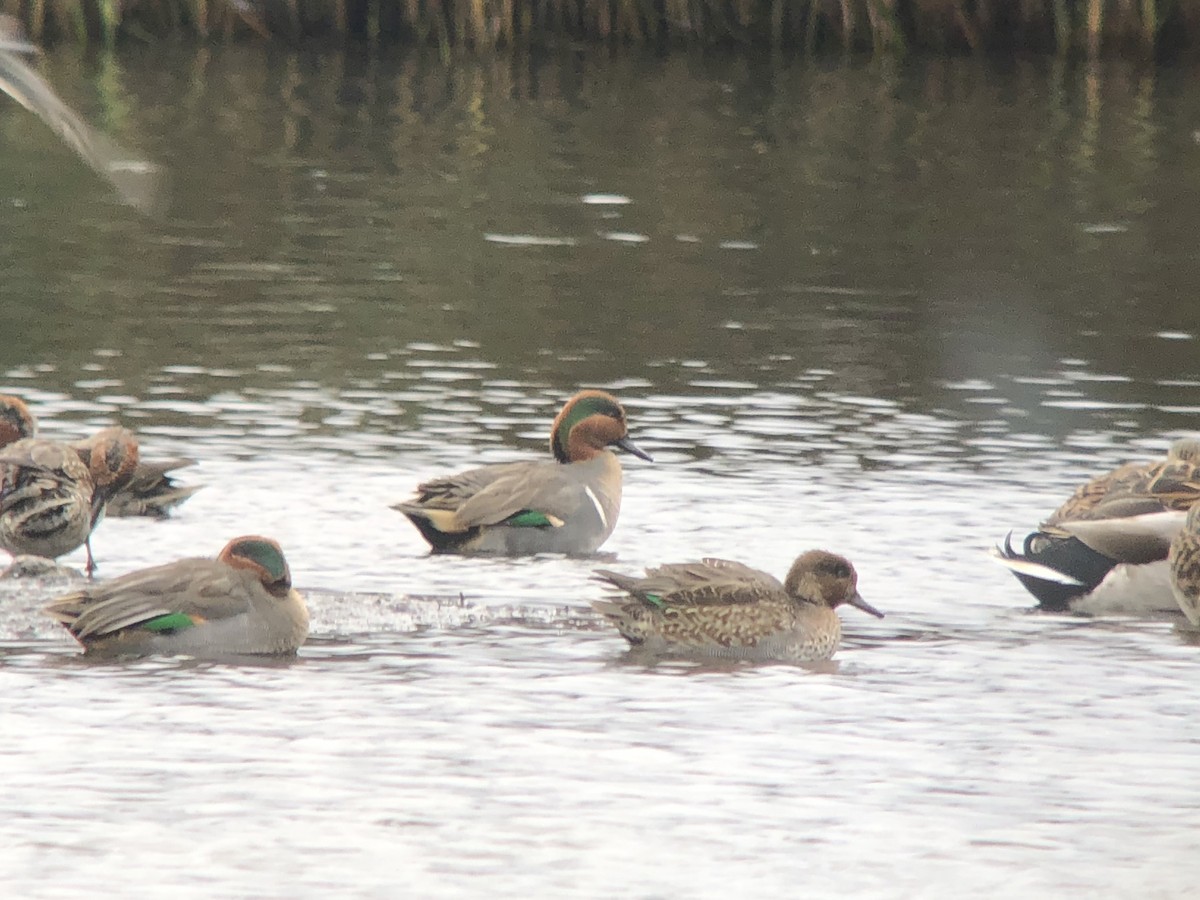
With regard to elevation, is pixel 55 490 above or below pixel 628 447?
above

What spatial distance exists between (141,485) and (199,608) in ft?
6.77

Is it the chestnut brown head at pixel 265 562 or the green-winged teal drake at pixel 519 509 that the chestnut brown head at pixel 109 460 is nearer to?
the green-winged teal drake at pixel 519 509

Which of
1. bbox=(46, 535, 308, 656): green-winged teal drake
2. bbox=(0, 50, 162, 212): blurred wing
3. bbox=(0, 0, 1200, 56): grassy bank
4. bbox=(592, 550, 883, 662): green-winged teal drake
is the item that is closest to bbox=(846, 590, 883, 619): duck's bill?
bbox=(592, 550, 883, 662): green-winged teal drake

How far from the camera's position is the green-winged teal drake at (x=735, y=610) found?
737 cm

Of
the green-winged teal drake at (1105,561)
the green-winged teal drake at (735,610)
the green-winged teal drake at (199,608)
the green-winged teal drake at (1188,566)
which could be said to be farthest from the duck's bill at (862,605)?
the green-winged teal drake at (199,608)

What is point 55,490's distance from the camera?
835cm

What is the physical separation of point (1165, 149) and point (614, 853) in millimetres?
17886

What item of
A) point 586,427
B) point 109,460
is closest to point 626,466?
point 586,427

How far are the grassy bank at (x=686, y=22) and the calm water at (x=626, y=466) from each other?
4040 millimetres

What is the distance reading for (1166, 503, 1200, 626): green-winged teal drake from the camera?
7832mm

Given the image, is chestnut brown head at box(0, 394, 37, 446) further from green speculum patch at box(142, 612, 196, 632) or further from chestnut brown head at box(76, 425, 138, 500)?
green speculum patch at box(142, 612, 196, 632)

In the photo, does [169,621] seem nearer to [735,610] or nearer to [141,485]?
[735,610]

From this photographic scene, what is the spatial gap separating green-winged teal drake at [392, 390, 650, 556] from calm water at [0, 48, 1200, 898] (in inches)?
4.9

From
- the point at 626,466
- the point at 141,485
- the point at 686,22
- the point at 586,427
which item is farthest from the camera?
the point at 686,22
